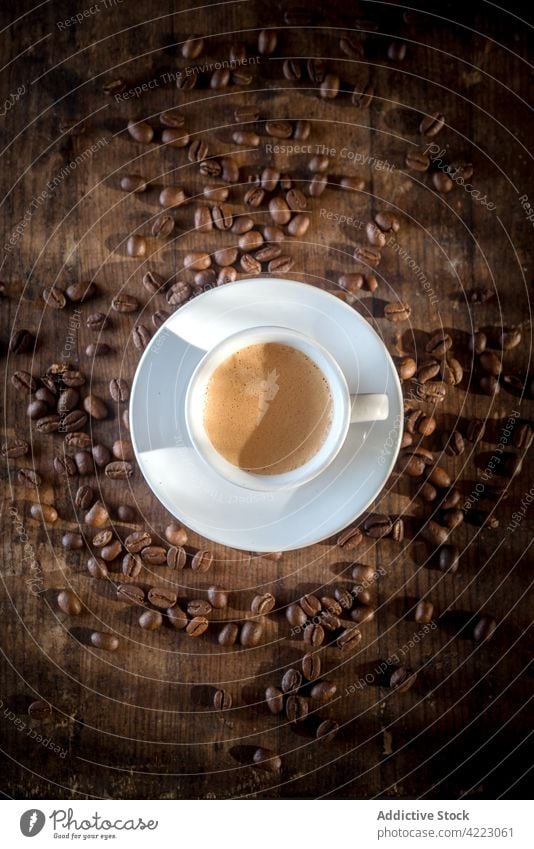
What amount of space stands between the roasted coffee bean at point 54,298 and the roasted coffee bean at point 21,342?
0.06 meters

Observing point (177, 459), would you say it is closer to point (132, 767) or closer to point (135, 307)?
point (135, 307)

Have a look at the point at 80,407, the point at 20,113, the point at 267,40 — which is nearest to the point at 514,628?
the point at 80,407

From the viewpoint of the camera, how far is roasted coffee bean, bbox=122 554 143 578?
5.02 ft

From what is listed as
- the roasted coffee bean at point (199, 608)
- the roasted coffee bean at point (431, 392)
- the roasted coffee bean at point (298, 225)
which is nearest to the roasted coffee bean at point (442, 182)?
the roasted coffee bean at point (298, 225)

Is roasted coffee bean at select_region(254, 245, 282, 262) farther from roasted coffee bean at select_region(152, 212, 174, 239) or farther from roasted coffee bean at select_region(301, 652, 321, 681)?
roasted coffee bean at select_region(301, 652, 321, 681)

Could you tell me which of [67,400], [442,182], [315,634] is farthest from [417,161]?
[315,634]

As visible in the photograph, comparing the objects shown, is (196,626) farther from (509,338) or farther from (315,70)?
(315,70)

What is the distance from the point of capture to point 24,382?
155cm

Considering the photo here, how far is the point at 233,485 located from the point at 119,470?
22 centimetres

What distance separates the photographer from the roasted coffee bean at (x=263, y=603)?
1526mm

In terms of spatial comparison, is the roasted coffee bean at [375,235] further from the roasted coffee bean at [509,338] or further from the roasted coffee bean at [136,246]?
the roasted coffee bean at [136,246]

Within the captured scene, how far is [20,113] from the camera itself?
62.3 inches

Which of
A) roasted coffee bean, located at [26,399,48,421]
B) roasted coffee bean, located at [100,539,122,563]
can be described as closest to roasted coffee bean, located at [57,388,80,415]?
roasted coffee bean, located at [26,399,48,421]
